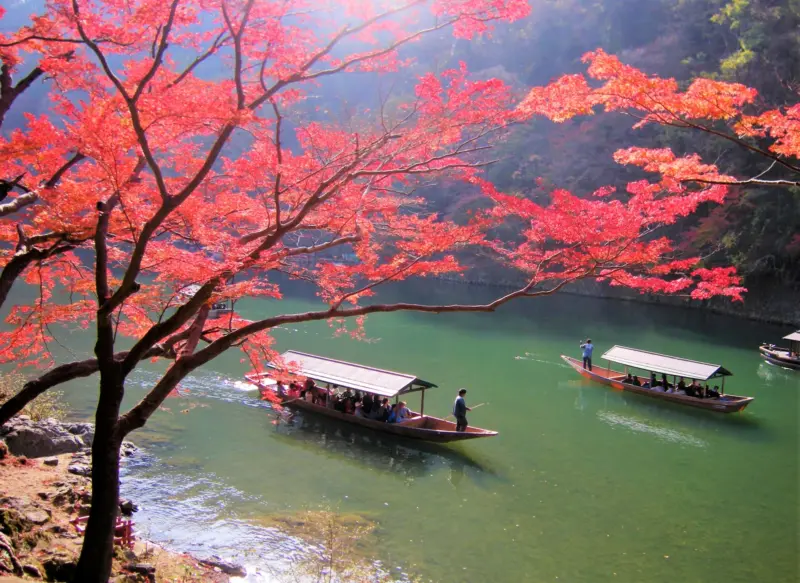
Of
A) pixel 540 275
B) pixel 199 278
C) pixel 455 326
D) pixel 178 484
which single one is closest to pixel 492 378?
pixel 455 326

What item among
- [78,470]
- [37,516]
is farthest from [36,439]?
[37,516]

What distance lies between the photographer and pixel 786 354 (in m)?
19.8

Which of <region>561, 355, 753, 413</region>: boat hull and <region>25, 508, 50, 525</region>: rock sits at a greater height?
<region>561, 355, 753, 413</region>: boat hull

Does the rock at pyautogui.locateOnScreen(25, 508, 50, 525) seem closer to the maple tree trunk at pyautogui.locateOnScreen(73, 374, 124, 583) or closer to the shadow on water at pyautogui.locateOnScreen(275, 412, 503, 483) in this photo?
the maple tree trunk at pyautogui.locateOnScreen(73, 374, 124, 583)

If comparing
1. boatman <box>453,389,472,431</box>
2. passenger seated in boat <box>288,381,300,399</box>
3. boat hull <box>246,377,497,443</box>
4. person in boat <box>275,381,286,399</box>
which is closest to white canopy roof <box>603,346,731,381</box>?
boat hull <box>246,377,497,443</box>

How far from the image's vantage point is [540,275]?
6273mm

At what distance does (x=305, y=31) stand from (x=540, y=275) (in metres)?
3.45

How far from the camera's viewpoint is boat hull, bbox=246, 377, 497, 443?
11.7m

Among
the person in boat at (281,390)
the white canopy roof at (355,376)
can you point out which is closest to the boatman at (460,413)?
the white canopy roof at (355,376)

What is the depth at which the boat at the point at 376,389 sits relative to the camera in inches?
467

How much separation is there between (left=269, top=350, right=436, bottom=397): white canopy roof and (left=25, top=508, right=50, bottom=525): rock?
5747 millimetres

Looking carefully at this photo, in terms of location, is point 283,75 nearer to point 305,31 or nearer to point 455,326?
point 305,31

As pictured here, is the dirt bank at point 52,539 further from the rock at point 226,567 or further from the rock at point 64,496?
the rock at point 226,567

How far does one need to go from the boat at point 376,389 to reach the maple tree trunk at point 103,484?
633 cm
